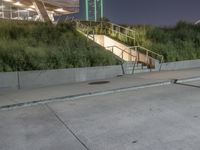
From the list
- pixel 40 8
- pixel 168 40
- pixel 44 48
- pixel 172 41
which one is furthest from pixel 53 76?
pixel 40 8

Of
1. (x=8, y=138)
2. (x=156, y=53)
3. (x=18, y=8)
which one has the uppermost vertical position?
(x=18, y=8)

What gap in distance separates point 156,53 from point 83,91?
7977 mm

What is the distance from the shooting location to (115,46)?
16844 millimetres

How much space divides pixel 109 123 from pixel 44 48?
26.4 ft

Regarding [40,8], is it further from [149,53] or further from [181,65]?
[181,65]

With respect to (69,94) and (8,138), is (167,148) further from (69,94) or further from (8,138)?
(69,94)

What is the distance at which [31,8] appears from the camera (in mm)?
32375

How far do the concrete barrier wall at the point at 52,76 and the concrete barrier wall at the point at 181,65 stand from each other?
11.9 feet

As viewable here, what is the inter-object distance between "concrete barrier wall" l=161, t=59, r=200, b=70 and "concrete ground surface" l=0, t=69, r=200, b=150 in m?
7.37

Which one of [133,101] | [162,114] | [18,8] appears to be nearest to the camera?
[162,114]

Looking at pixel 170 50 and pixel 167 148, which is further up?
pixel 170 50

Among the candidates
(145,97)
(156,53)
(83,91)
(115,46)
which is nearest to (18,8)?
(115,46)

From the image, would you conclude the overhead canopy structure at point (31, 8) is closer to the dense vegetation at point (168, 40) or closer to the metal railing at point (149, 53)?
the dense vegetation at point (168, 40)

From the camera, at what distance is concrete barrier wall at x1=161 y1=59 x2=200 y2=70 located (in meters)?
15.5
